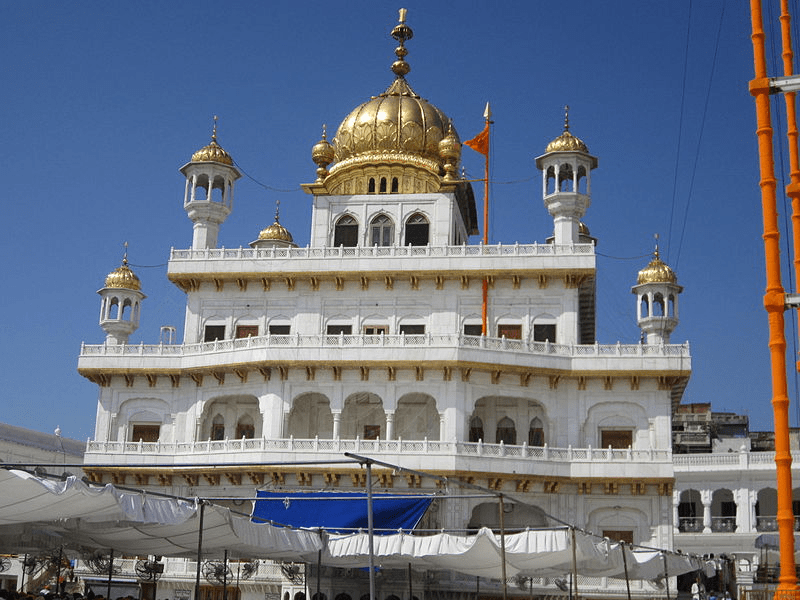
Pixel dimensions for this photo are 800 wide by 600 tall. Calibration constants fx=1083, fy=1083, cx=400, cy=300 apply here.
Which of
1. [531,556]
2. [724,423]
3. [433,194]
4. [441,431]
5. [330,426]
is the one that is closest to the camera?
[531,556]

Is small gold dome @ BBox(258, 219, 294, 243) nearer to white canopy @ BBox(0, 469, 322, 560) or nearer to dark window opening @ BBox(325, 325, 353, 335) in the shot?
dark window opening @ BBox(325, 325, 353, 335)

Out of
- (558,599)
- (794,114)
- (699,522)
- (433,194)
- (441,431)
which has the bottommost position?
(558,599)

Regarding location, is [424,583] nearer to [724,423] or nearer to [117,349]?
[117,349]

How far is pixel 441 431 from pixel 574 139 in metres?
12.4

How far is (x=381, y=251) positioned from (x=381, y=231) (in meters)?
2.78

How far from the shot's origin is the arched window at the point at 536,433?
39125 millimetres

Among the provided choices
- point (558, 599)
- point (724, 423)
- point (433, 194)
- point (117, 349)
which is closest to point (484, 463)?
point (558, 599)

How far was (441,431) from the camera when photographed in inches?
1467

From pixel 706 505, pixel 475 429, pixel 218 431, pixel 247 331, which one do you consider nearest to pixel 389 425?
pixel 475 429

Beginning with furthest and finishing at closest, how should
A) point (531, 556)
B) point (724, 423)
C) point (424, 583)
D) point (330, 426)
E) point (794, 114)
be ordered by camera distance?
point (724, 423), point (330, 426), point (424, 583), point (794, 114), point (531, 556)

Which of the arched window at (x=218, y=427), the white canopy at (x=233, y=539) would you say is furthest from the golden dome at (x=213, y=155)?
the white canopy at (x=233, y=539)

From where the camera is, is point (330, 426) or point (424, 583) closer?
point (424, 583)

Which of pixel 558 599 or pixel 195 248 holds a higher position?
pixel 195 248

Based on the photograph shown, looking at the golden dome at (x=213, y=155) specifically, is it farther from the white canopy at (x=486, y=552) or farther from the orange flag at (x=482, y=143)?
the white canopy at (x=486, y=552)
